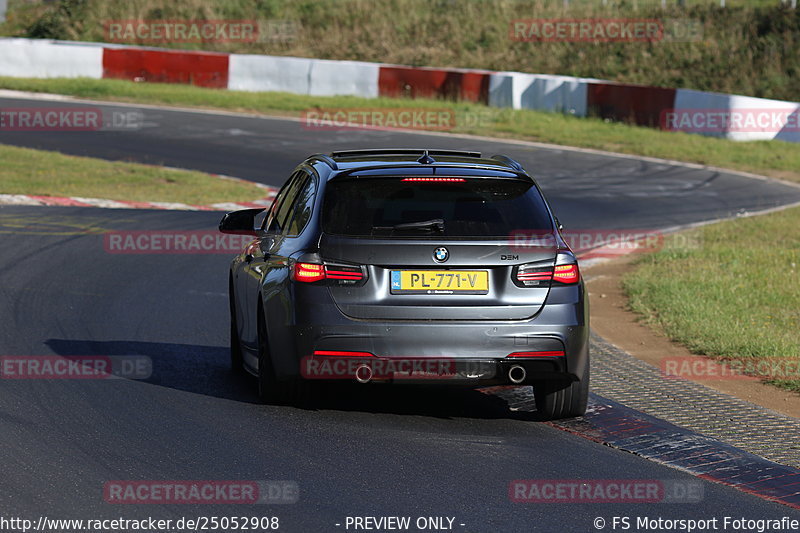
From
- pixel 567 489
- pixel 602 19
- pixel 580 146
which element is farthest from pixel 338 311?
pixel 602 19

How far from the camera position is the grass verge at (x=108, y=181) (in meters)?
21.0

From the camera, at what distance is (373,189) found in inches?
311

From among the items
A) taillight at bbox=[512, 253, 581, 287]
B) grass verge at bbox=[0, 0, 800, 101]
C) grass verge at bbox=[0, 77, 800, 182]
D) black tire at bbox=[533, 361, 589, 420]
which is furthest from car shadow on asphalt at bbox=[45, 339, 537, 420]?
grass verge at bbox=[0, 0, 800, 101]

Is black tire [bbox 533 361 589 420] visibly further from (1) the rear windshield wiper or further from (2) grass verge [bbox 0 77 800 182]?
(2) grass verge [bbox 0 77 800 182]

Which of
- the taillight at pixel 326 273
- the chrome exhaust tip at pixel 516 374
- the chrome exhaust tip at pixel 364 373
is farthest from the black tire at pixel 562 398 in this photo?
the taillight at pixel 326 273

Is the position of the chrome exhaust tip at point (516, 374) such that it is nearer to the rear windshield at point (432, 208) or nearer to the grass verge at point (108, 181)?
the rear windshield at point (432, 208)

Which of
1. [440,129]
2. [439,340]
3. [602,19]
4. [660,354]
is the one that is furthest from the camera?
[602,19]

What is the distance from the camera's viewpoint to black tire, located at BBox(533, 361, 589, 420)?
795 cm

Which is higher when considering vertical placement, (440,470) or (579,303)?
(579,303)

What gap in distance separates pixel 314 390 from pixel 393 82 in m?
29.1

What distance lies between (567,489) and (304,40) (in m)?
42.3

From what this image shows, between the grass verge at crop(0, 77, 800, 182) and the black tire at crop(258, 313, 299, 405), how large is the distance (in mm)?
19936

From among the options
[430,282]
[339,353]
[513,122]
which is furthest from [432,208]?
[513,122]

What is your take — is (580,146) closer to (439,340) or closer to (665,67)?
(665,67)
